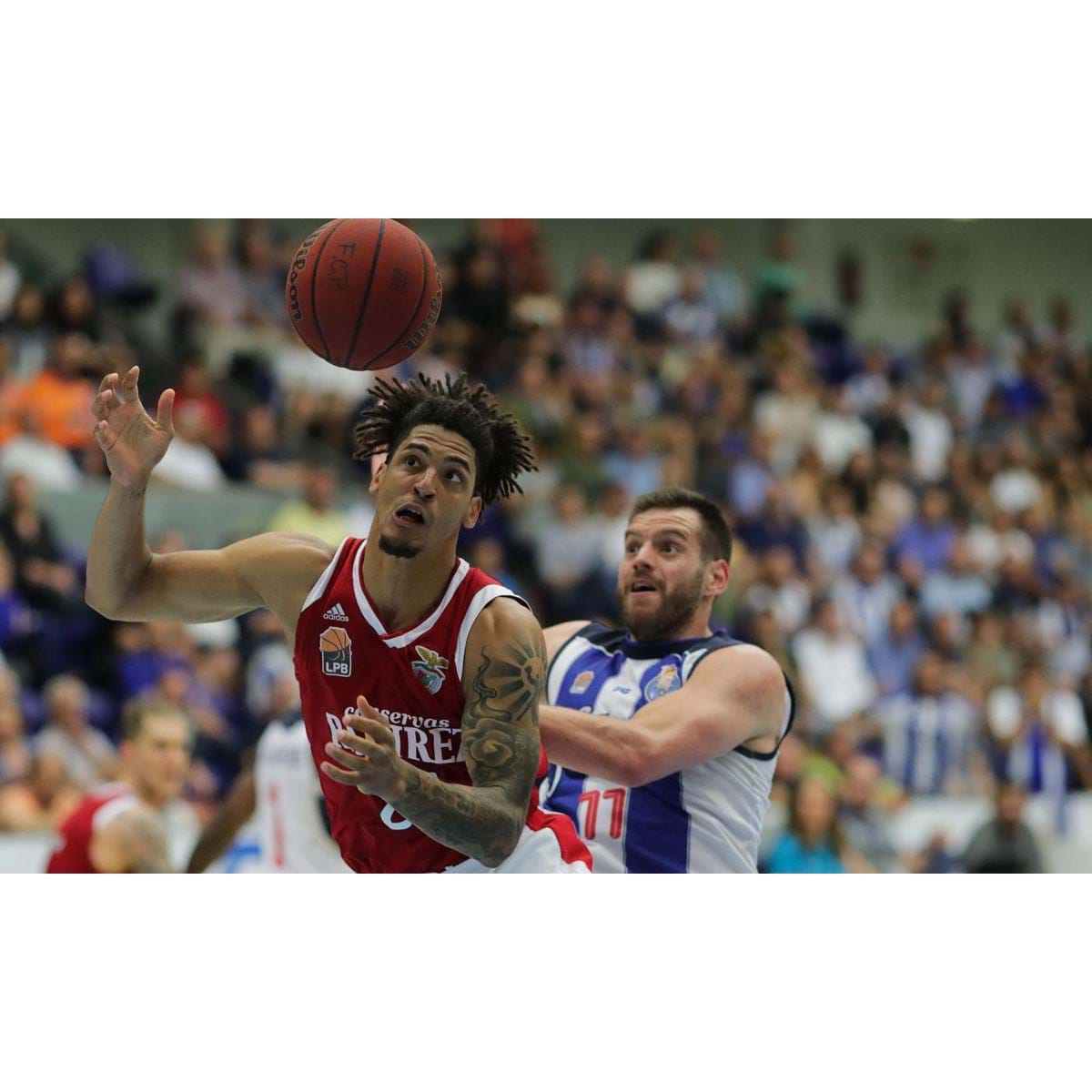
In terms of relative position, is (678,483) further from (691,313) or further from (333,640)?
(333,640)

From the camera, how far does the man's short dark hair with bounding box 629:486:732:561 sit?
5332 mm

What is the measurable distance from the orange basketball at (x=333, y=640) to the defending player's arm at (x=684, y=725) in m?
0.68

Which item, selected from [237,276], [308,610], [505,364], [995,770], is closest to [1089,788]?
[995,770]

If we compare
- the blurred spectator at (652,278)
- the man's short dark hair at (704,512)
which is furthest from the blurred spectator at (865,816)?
the blurred spectator at (652,278)

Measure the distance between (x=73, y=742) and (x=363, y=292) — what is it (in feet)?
16.3

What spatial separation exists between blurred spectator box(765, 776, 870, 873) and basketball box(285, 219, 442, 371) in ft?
14.7

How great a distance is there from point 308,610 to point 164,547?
5797mm

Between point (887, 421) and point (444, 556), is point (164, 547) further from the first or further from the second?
point (887, 421)

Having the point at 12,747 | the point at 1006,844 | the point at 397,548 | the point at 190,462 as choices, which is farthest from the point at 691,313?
the point at 397,548

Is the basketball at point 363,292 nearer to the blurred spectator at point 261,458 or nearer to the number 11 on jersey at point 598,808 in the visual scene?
the number 11 on jersey at point 598,808

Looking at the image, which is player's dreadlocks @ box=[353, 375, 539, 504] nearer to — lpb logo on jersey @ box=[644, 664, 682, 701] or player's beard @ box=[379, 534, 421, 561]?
player's beard @ box=[379, 534, 421, 561]

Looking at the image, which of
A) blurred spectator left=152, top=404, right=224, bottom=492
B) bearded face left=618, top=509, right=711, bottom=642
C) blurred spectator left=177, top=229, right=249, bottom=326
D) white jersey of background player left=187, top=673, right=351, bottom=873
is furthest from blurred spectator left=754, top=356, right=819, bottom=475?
bearded face left=618, top=509, right=711, bottom=642

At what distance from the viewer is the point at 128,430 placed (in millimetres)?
4320

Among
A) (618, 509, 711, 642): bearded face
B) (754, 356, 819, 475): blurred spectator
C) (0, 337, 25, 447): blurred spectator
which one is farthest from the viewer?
(754, 356, 819, 475): blurred spectator
